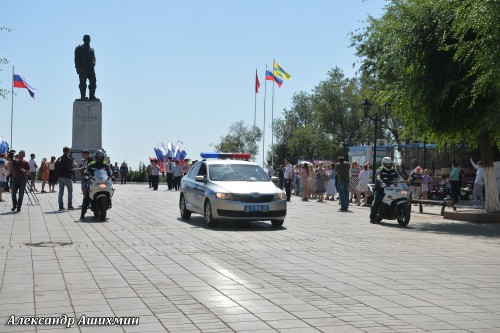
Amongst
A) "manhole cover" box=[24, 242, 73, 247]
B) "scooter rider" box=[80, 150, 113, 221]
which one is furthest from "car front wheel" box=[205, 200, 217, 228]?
"manhole cover" box=[24, 242, 73, 247]

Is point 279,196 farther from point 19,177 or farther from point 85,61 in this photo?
point 85,61

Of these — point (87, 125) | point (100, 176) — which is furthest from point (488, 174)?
point (87, 125)

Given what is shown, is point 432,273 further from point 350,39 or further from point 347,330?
point 350,39

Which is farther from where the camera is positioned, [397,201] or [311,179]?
[311,179]

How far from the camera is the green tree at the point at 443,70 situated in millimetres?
18047

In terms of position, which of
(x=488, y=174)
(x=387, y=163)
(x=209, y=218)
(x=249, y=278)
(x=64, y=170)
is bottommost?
(x=249, y=278)

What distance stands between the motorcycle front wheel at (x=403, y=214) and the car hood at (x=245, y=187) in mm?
3576

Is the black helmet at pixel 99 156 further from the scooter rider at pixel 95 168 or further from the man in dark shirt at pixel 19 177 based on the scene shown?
the man in dark shirt at pixel 19 177

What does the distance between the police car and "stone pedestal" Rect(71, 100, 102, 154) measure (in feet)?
110

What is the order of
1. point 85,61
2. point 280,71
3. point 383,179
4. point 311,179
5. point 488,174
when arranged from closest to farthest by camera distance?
point 383,179 → point 488,174 → point 311,179 → point 85,61 → point 280,71

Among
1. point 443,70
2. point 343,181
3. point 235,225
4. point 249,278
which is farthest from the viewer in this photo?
point 343,181

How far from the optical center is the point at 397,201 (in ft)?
63.3

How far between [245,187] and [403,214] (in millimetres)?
4376

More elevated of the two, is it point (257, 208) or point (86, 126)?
point (86, 126)
